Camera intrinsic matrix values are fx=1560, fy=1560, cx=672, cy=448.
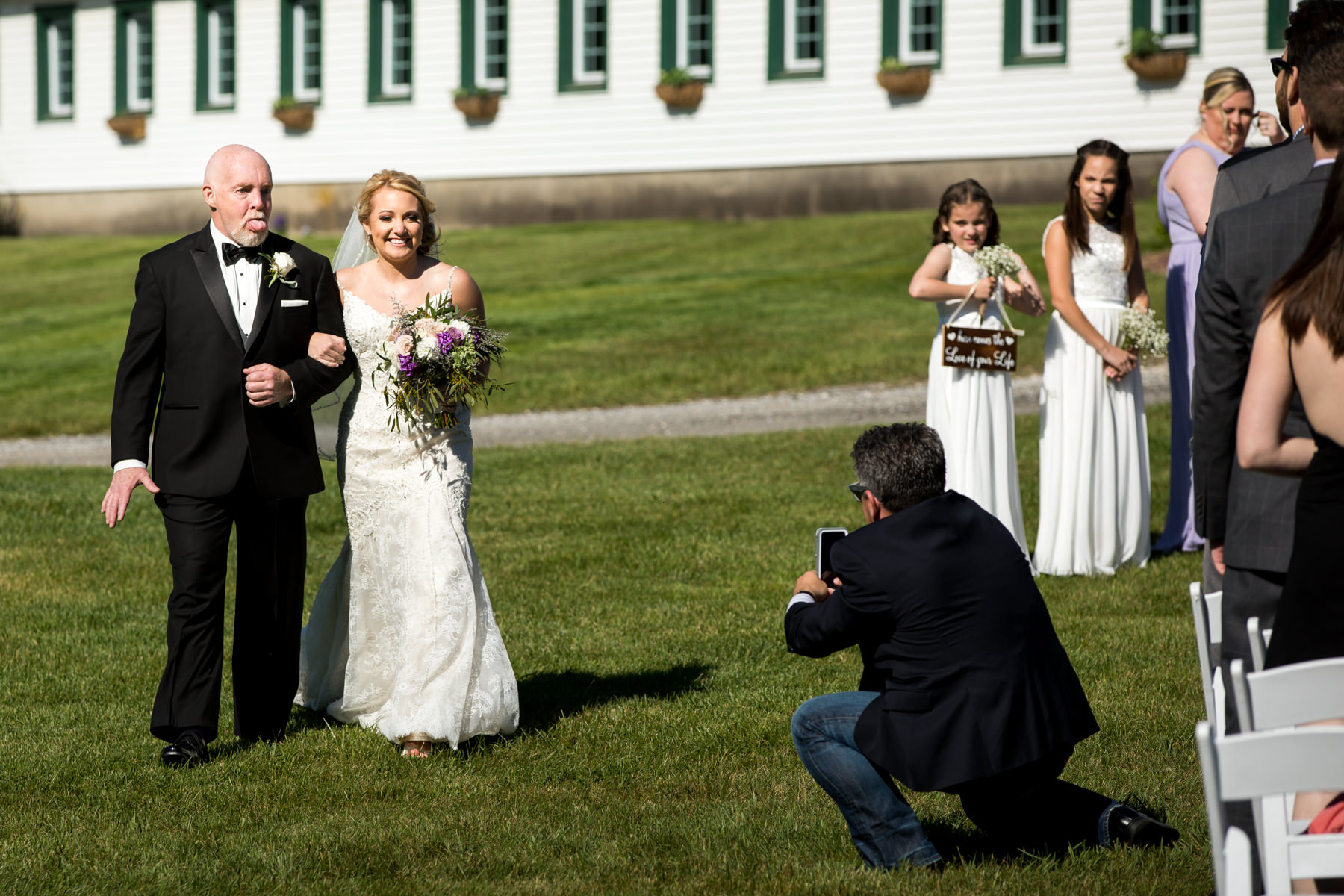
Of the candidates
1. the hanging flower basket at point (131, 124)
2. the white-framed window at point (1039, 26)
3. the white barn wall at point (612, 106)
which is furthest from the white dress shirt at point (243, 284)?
the hanging flower basket at point (131, 124)

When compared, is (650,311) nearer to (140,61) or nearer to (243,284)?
(243,284)

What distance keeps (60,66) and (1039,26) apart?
23765 mm

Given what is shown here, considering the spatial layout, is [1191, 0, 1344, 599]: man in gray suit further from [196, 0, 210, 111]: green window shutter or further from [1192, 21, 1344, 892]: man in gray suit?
[196, 0, 210, 111]: green window shutter

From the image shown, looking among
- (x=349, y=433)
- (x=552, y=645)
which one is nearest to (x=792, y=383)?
(x=552, y=645)

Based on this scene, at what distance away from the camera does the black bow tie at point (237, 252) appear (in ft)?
19.6

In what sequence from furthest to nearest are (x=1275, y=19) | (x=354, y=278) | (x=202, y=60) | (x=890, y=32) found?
(x=202, y=60) → (x=890, y=32) → (x=1275, y=19) → (x=354, y=278)

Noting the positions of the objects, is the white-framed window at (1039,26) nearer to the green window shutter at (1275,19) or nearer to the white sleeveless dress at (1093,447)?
the green window shutter at (1275,19)

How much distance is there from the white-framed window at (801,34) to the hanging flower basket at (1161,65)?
620 cm

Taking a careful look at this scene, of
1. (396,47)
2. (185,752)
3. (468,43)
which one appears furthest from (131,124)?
(185,752)

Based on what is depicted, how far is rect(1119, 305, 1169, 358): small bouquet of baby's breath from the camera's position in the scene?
9.10 meters

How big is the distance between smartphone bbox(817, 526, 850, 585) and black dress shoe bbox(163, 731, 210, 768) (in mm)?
2698

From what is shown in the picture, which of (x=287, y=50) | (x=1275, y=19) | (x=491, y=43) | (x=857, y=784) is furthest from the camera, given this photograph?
(x=287, y=50)

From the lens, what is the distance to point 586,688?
7.03 metres

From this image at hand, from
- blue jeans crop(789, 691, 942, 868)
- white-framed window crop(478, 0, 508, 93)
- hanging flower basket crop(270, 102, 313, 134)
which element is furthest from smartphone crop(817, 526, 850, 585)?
hanging flower basket crop(270, 102, 313, 134)
